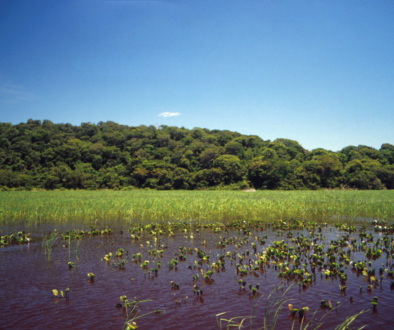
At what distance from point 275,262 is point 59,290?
4730mm

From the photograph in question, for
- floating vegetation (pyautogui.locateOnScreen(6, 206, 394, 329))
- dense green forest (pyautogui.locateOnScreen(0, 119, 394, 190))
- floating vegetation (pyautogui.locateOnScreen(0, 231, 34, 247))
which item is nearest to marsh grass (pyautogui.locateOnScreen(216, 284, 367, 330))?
floating vegetation (pyautogui.locateOnScreen(6, 206, 394, 329))

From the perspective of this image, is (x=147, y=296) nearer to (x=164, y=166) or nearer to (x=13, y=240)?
(x=13, y=240)

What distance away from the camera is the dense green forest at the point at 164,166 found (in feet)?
180

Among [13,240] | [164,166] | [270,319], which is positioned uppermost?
[164,166]

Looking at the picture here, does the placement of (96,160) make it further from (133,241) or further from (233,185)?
(133,241)

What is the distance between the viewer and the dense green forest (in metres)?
55.0

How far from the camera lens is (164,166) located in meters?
61.6

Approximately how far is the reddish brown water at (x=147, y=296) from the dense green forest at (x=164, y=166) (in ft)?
157

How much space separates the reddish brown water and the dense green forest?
47877 millimetres

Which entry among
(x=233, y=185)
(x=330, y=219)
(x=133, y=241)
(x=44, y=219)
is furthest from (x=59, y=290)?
(x=233, y=185)

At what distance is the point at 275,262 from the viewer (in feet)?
23.6

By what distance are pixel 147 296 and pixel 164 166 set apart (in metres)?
56.7

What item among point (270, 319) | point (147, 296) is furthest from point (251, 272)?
point (147, 296)

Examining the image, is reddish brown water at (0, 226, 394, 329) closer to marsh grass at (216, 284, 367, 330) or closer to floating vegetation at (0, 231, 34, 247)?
marsh grass at (216, 284, 367, 330)
